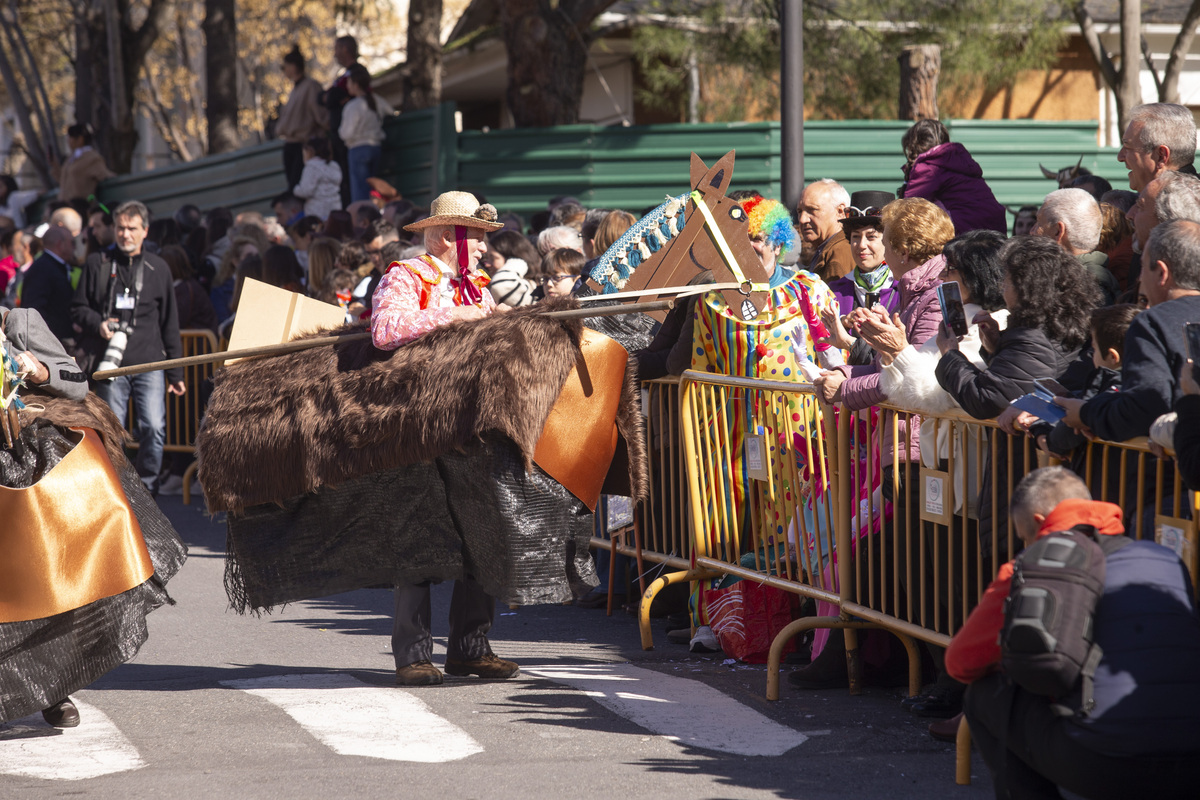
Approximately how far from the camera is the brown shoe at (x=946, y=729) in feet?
16.6

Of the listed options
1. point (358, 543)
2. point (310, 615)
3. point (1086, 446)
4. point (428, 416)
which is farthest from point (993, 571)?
point (310, 615)

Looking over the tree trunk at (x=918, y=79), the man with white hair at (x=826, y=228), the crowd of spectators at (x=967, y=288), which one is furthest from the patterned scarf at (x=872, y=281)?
the tree trunk at (x=918, y=79)

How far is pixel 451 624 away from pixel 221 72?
16635 mm

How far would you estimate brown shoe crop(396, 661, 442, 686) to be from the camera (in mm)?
6109

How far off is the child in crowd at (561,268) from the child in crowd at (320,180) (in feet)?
21.2

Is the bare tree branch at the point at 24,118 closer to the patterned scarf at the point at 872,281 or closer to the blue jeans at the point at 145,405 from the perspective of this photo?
the blue jeans at the point at 145,405

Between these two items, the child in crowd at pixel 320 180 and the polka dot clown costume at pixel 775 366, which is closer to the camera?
the polka dot clown costume at pixel 775 366

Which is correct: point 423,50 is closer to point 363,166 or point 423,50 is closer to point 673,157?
point 363,166

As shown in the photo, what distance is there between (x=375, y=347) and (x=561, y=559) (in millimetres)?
1183

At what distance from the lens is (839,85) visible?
52.0 ft

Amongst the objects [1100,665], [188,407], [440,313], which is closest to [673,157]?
[188,407]

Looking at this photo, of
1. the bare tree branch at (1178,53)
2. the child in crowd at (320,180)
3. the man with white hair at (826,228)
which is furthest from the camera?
the bare tree branch at (1178,53)

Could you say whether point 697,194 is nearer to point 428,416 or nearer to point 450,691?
point 428,416

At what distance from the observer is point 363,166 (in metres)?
14.4
